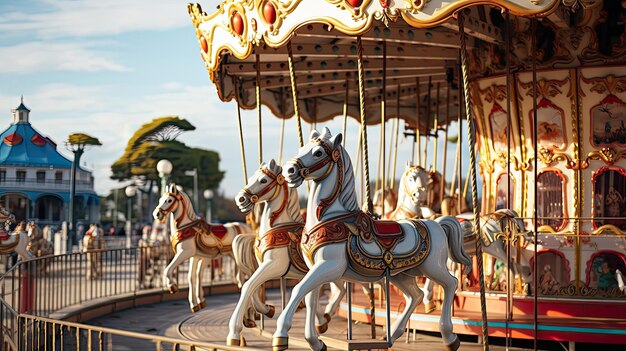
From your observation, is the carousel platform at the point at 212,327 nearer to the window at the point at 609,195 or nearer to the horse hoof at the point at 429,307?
the horse hoof at the point at 429,307

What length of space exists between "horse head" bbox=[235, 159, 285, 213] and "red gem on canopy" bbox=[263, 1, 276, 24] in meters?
1.84

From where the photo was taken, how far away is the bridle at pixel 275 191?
879cm

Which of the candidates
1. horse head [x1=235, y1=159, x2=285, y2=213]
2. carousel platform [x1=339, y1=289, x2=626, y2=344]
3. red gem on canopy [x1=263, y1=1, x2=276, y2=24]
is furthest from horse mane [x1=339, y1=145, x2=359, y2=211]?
carousel platform [x1=339, y1=289, x2=626, y2=344]

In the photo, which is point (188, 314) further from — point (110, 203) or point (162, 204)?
point (110, 203)

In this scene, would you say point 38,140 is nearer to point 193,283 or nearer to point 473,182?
point 193,283

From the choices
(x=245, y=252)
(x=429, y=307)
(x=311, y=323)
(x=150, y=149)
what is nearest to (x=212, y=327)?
(x=245, y=252)

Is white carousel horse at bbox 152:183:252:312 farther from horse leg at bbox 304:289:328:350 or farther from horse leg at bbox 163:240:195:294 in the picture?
horse leg at bbox 304:289:328:350

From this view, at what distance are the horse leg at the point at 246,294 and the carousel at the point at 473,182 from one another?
2 centimetres

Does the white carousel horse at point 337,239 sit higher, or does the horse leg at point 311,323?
the white carousel horse at point 337,239

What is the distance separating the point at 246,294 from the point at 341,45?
4.71 metres

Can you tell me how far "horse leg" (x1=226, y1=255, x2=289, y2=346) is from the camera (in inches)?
342

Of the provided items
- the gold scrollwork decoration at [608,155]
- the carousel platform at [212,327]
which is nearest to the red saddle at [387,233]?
the carousel platform at [212,327]

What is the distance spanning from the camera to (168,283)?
12570 millimetres

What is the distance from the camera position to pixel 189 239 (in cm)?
1252
